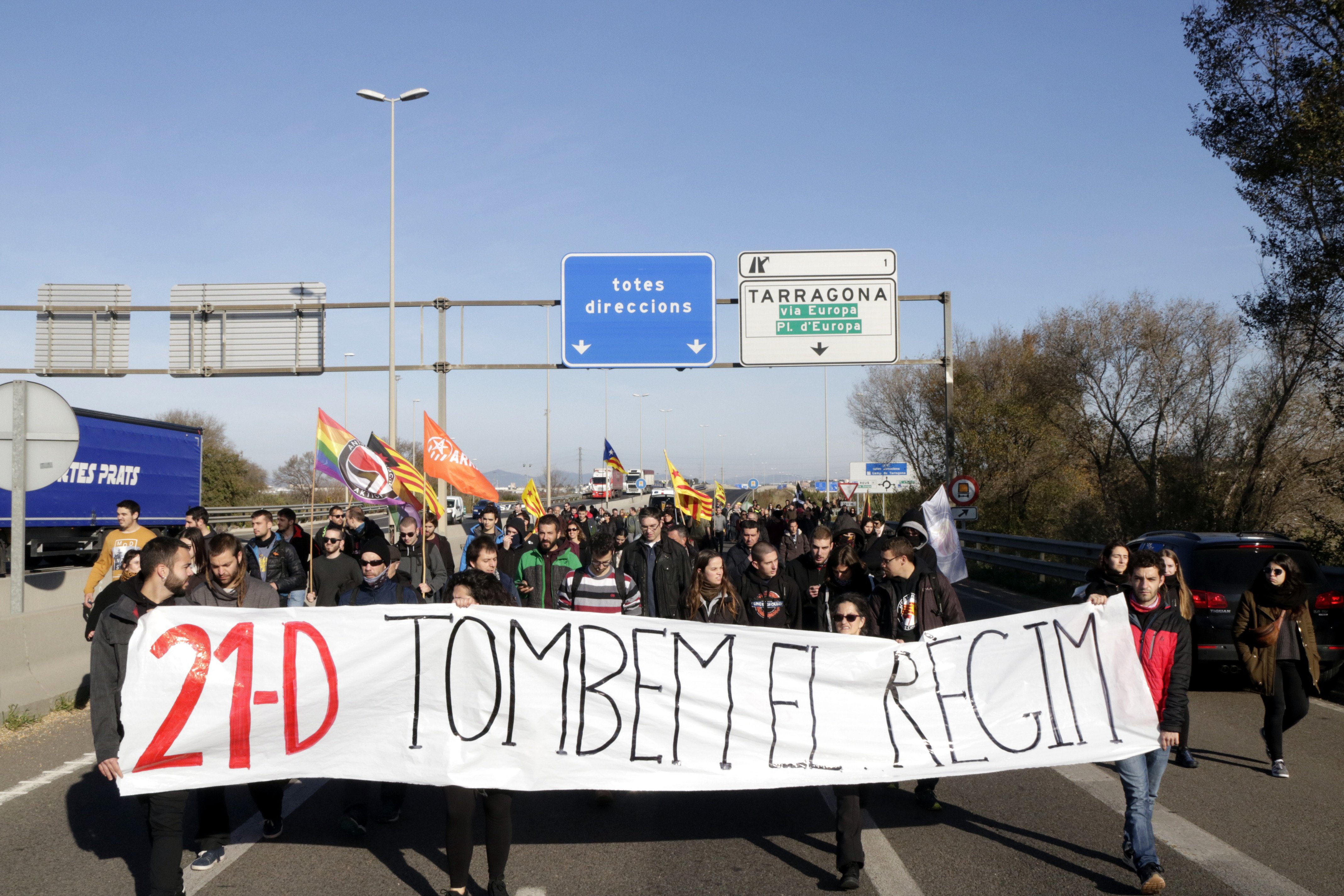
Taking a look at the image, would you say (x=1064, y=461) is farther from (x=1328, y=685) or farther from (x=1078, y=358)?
(x=1328, y=685)

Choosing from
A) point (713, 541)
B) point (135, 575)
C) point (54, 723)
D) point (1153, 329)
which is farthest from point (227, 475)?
point (135, 575)

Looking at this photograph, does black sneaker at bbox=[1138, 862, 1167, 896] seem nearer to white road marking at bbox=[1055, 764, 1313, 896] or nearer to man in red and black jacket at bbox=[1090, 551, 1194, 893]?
man in red and black jacket at bbox=[1090, 551, 1194, 893]

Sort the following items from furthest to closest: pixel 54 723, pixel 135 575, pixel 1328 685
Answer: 1. pixel 1328 685
2. pixel 54 723
3. pixel 135 575

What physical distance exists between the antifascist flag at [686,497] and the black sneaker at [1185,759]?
13.7m

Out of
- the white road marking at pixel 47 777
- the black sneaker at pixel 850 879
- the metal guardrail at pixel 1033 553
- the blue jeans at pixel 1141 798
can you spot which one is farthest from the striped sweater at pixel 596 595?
the metal guardrail at pixel 1033 553

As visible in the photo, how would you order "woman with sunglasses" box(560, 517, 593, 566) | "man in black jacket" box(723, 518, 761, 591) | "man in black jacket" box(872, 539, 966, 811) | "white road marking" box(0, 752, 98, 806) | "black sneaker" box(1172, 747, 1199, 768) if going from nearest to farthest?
"man in black jacket" box(872, 539, 966, 811) < "white road marking" box(0, 752, 98, 806) < "black sneaker" box(1172, 747, 1199, 768) < "man in black jacket" box(723, 518, 761, 591) < "woman with sunglasses" box(560, 517, 593, 566)

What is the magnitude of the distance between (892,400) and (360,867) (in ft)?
168

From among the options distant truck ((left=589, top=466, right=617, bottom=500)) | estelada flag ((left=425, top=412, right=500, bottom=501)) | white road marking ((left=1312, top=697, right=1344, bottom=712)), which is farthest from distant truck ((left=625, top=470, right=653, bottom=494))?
white road marking ((left=1312, top=697, right=1344, bottom=712))

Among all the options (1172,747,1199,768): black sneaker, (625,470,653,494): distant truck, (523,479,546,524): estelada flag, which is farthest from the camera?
(625,470,653,494): distant truck

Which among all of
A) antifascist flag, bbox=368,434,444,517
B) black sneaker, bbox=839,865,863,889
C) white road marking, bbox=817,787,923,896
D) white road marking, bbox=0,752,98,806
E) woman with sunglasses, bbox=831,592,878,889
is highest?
antifascist flag, bbox=368,434,444,517

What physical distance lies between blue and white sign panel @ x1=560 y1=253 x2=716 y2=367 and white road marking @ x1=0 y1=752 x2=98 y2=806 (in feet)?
33.8

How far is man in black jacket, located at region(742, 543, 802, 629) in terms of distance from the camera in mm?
7070

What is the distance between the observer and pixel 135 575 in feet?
17.5

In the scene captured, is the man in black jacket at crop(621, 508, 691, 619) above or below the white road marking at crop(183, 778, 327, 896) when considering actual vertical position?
above
